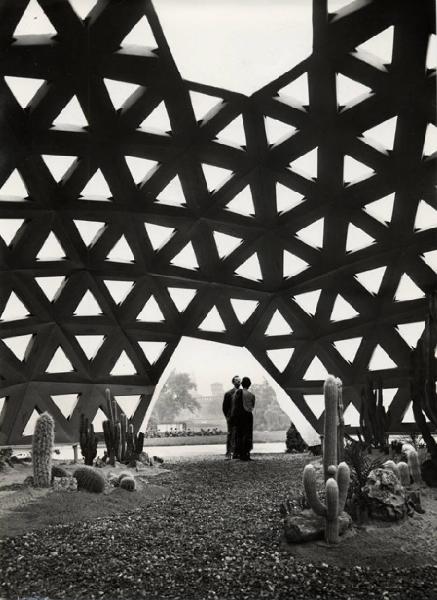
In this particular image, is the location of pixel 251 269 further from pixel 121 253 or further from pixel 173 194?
pixel 121 253

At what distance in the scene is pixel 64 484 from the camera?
614 cm

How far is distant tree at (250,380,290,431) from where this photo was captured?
737 centimetres

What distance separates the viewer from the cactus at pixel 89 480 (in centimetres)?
581

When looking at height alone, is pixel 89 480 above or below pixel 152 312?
below

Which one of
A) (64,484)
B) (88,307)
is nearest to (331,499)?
(64,484)

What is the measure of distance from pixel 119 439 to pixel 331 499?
6.72 meters

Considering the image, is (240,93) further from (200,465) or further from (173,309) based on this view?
(200,465)

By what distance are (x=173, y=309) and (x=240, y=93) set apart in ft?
16.9

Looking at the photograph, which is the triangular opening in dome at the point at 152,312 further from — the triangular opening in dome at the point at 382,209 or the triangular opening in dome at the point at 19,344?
the triangular opening in dome at the point at 382,209

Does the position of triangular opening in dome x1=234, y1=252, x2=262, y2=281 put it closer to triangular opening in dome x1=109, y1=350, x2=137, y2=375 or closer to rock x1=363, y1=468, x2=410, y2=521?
triangular opening in dome x1=109, y1=350, x2=137, y2=375

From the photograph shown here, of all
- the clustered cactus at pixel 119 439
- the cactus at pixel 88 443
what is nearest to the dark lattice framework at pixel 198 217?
the clustered cactus at pixel 119 439

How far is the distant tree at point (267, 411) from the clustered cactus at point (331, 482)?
8.34 ft

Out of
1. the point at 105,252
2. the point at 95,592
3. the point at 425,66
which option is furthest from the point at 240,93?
the point at 95,592

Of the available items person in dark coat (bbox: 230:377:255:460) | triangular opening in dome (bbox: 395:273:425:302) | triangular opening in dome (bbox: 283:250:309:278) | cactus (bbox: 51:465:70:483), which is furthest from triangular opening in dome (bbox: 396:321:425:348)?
cactus (bbox: 51:465:70:483)
